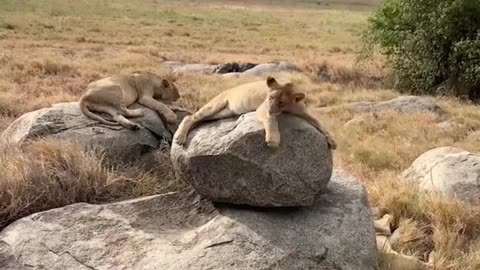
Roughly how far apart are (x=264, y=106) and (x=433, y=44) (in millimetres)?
17569

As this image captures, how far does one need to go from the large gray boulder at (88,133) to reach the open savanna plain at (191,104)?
0.37 metres

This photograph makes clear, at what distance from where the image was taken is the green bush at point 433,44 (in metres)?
21.5

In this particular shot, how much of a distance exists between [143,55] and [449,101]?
15435 millimetres

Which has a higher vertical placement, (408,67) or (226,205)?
(226,205)

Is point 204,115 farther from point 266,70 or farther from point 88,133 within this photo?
point 266,70

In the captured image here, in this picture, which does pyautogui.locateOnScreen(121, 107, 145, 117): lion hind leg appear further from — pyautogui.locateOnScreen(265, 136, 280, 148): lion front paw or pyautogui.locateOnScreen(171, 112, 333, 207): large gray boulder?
pyautogui.locateOnScreen(265, 136, 280, 148): lion front paw

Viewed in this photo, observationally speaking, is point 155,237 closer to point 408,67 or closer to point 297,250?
point 297,250

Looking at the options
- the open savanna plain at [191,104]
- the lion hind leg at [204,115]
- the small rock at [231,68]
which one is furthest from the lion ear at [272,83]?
the small rock at [231,68]

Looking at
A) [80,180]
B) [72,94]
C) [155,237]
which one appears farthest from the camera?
[72,94]

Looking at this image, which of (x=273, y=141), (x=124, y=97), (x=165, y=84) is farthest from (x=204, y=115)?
(x=165, y=84)

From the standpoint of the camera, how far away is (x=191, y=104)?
1762 centimetres

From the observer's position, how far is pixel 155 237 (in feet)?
20.5

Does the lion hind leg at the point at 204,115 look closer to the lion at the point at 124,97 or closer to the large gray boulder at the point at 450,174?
the lion at the point at 124,97

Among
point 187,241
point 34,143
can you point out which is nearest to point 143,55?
point 34,143
